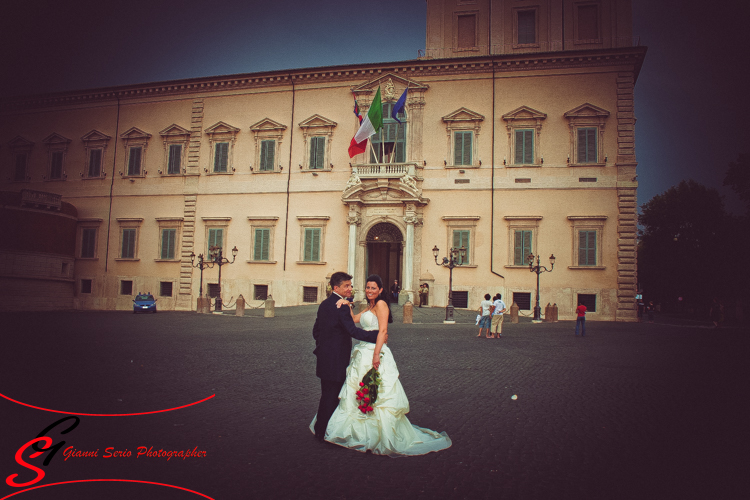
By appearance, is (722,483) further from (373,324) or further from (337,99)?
(337,99)

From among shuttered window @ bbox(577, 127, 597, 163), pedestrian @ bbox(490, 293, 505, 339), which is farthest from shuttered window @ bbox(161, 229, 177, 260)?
shuttered window @ bbox(577, 127, 597, 163)

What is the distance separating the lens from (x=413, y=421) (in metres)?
5.89

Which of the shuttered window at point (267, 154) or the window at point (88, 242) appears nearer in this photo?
the shuttered window at point (267, 154)

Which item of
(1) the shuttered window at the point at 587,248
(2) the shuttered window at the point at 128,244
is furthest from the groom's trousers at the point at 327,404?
(2) the shuttered window at the point at 128,244

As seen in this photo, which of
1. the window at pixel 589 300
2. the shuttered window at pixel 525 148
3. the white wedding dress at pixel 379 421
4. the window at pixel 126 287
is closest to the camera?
the white wedding dress at pixel 379 421

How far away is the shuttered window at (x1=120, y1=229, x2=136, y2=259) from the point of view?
31.2 metres

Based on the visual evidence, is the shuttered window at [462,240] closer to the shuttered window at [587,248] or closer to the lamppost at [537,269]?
the lamppost at [537,269]

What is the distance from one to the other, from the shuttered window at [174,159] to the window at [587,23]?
2450 cm

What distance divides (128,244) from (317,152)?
13.6 metres

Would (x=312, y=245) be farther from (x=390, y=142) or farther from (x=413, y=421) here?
(x=413, y=421)

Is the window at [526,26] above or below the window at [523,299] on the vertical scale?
above

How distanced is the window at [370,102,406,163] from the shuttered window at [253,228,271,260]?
7.61 meters

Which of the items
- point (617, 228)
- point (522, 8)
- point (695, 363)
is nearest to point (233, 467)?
point (695, 363)

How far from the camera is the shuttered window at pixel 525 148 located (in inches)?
1049
